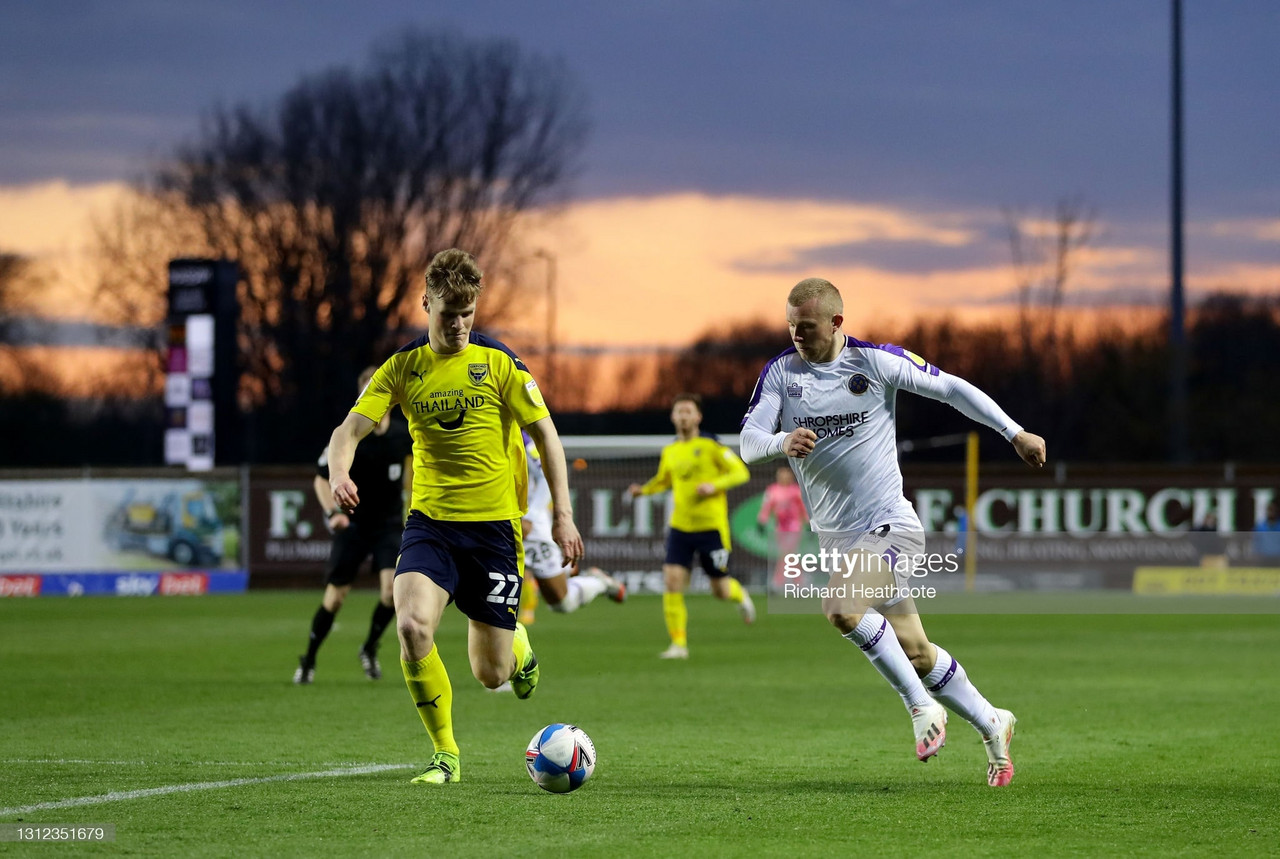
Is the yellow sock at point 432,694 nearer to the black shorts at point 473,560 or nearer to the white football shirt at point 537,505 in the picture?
the black shorts at point 473,560

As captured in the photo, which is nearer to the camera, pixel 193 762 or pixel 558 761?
pixel 558 761

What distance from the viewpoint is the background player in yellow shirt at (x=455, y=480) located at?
294 inches

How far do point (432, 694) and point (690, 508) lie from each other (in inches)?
374

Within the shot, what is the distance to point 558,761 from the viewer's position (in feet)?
23.8

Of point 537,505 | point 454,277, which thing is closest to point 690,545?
point 537,505

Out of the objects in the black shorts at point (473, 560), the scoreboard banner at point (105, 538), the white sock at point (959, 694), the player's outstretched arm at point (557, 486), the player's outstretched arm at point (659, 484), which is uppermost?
the player's outstretched arm at point (557, 486)

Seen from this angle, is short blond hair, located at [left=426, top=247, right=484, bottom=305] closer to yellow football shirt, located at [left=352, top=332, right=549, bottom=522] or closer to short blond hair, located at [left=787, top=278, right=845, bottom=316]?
yellow football shirt, located at [left=352, top=332, right=549, bottom=522]

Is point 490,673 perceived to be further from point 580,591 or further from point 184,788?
point 580,591

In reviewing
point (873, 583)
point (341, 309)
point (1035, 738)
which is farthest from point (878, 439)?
point (341, 309)

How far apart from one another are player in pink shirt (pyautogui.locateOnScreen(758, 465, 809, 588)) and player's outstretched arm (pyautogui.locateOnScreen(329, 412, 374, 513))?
20.9 metres

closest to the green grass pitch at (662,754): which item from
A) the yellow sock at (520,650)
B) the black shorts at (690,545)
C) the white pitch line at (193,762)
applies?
the white pitch line at (193,762)

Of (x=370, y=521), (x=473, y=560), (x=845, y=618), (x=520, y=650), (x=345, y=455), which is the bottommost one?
(x=520, y=650)

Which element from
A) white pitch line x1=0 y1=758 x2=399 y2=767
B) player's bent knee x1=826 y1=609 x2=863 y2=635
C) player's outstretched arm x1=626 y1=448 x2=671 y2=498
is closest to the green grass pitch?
white pitch line x1=0 y1=758 x2=399 y2=767

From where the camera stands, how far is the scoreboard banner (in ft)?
100
